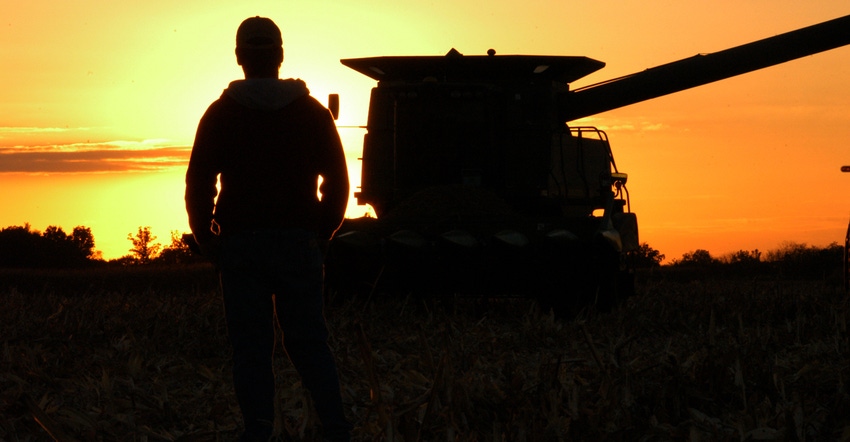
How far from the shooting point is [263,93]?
4930 millimetres

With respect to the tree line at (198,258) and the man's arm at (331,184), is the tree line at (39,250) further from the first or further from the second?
the man's arm at (331,184)

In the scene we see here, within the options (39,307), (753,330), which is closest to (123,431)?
(753,330)

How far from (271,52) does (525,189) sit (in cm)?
856

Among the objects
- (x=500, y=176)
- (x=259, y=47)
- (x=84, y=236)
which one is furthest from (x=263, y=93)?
(x=84, y=236)

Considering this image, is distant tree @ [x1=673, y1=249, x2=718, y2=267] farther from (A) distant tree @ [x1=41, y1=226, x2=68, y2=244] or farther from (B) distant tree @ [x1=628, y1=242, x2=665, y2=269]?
(A) distant tree @ [x1=41, y1=226, x2=68, y2=244]

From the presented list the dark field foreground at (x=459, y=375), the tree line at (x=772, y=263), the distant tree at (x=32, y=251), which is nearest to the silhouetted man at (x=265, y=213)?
the dark field foreground at (x=459, y=375)

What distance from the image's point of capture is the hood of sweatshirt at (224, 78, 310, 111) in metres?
4.93

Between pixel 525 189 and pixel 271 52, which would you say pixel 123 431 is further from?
pixel 525 189

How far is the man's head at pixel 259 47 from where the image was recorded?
16.2 feet

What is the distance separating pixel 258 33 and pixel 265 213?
0.78 m

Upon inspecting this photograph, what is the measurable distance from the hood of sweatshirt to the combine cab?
6.03m

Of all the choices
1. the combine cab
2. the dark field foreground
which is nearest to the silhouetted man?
the dark field foreground

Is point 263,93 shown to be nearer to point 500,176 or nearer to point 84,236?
point 500,176

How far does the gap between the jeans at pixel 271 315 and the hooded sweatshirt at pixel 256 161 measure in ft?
0.29
